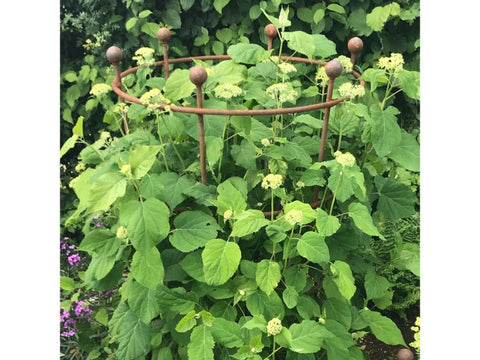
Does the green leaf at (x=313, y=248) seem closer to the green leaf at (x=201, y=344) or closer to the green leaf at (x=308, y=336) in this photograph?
the green leaf at (x=308, y=336)

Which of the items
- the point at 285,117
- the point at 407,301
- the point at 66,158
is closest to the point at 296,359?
the point at 285,117

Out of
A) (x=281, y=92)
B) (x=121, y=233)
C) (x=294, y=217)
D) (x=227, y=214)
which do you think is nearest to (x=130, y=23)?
(x=281, y=92)

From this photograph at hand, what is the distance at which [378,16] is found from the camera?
3.03 m

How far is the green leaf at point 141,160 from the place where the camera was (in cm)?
150

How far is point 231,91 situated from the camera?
159cm

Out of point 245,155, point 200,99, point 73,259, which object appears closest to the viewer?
point 200,99

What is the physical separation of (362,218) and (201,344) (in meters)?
0.59

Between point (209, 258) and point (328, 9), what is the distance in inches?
84.0

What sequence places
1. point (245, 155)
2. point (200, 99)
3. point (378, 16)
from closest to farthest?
point (200, 99) → point (245, 155) → point (378, 16)

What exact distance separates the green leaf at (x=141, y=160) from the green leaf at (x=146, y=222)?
0.09 m

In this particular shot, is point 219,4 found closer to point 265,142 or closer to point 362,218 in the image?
point 265,142

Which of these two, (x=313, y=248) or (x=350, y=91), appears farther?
(x=350, y=91)

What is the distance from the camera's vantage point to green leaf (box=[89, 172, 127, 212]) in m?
1.46

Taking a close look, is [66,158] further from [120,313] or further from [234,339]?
[234,339]
